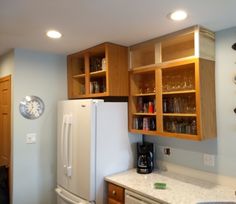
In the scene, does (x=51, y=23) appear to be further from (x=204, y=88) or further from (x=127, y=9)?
(x=204, y=88)

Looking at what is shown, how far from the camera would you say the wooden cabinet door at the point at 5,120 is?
3.00m

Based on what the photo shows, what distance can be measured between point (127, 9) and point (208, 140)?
1.51 meters

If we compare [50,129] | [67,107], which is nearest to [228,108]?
[67,107]

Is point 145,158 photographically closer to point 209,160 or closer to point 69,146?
point 209,160

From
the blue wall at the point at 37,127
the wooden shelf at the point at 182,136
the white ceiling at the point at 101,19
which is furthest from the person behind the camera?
the blue wall at the point at 37,127

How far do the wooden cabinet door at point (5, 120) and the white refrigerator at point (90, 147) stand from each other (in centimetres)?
68

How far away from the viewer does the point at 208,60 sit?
2229mm

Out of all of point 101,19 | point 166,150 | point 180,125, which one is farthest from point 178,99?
point 101,19

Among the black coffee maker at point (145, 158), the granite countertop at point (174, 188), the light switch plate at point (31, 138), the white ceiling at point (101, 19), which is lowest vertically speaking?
the granite countertop at point (174, 188)

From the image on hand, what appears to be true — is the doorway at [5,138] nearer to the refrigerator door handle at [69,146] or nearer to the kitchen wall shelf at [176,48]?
the refrigerator door handle at [69,146]

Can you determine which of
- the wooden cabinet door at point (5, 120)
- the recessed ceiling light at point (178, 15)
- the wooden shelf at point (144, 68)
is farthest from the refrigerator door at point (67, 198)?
the recessed ceiling light at point (178, 15)

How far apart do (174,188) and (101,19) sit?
1.68 metres

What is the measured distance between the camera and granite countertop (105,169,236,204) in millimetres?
1922

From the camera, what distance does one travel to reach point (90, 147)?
96.3 inches
